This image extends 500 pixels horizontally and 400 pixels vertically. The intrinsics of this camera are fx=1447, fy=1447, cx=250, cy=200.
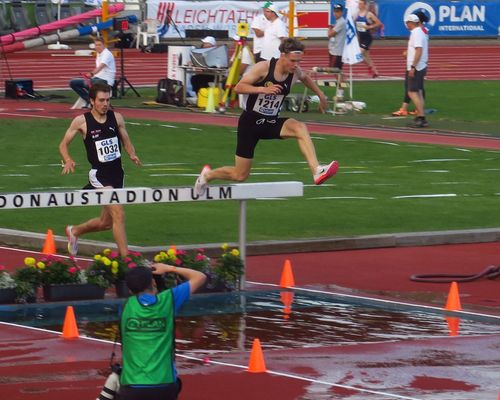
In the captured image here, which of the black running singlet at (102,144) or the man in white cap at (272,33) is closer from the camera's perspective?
the black running singlet at (102,144)

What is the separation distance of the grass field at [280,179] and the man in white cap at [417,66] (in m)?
2.69

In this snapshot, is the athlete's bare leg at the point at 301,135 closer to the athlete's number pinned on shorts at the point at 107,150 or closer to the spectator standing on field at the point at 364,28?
the athlete's number pinned on shorts at the point at 107,150

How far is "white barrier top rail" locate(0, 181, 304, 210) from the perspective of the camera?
12.8 meters

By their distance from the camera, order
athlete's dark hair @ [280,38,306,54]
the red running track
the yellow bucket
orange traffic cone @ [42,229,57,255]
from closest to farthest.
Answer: athlete's dark hair @ [280,38,306,54] → orange traffic cone @ [42,229,57,255] → the yellow bucket → the red running track

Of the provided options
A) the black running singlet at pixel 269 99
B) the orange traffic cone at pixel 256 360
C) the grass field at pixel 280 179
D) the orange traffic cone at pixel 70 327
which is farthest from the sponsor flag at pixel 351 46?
the orange traffic cone at pixel 256 360

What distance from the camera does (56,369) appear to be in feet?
35.6

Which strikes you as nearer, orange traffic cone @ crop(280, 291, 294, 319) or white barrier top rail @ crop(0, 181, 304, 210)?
white barrier top rail @ crop(0, 181, 304, 210)

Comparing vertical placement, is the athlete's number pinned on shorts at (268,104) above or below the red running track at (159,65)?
above

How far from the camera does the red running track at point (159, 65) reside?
41844 millimetres

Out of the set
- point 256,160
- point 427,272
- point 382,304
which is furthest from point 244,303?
point 256,160

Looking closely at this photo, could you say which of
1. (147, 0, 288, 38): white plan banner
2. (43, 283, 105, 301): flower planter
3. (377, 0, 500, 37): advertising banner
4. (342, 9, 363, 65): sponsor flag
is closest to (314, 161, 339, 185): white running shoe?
(43, 283, 105, 301): flower planter

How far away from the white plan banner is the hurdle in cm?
3976

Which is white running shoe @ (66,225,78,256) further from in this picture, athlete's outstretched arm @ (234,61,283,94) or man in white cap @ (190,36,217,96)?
man in white cap @ (190,36,217,96)

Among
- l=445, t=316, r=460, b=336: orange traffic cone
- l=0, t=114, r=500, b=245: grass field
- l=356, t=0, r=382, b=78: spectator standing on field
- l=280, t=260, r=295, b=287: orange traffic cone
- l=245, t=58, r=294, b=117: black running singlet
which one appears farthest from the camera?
l=356, t=0, r=382, b=78: spectator standing on field
